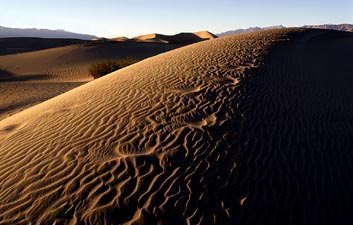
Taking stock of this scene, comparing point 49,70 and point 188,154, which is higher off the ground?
point 188,154

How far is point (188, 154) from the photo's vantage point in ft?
16.7

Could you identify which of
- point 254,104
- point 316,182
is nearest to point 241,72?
point 254,104

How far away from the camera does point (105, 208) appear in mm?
4180

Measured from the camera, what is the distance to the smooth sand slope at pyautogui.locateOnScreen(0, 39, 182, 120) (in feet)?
46.9

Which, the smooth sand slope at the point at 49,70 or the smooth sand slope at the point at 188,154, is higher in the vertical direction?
the smooth sand slope at the point at 188,154

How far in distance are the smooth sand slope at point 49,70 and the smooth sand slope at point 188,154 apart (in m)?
5.82

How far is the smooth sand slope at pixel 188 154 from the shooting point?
4234 millimetres

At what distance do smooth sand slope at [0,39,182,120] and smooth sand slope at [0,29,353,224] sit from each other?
5.82 metres

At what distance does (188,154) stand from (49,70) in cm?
2155

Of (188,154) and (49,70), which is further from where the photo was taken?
(49,70)

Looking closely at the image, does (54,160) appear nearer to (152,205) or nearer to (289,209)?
(152,205)

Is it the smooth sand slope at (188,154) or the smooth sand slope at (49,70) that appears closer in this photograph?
the smooth sand slope at (188,154)

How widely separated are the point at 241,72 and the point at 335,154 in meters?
3.73

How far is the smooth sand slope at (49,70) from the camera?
1430 centimetres
